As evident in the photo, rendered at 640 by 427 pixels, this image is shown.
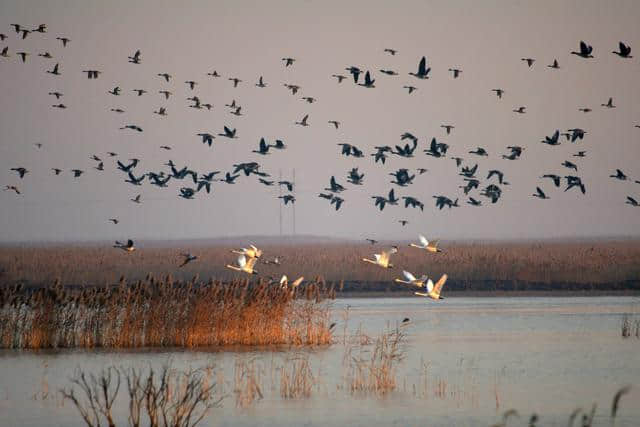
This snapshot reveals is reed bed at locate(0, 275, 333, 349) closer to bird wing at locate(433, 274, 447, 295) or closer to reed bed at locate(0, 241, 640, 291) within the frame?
bird wing at locate(433, 274, 447, 295)

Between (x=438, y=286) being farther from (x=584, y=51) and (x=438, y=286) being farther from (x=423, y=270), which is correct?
(x=423, y=270)

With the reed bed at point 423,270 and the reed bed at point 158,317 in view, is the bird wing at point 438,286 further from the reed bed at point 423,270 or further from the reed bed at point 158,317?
the reed bed at point 423,270

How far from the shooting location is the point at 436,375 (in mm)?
24609

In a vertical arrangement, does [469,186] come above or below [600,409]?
above

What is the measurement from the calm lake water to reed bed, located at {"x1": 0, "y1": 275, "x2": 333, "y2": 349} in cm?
54

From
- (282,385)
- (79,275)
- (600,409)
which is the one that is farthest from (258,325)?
(79,275)

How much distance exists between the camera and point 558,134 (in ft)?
110

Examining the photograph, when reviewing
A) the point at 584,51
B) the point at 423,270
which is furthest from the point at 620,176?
the point at 423,270

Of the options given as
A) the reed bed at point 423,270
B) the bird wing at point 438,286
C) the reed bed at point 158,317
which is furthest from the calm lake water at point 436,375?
the reed bed at point 423,270

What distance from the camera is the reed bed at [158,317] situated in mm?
27234

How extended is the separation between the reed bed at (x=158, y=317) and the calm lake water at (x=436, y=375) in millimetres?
537

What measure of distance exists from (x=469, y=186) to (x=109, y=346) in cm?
1197

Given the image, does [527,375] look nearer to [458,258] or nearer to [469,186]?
[469,186]

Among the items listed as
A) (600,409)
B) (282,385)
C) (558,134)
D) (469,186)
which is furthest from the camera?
→ (469,186)
